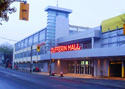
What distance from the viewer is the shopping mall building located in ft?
118

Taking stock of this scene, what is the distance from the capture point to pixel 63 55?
45.3m

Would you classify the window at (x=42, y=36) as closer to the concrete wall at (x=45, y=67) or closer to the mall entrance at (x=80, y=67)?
the concrete wall at (x=45, y=67)

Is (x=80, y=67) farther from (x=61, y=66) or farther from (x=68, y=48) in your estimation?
(x=68, y=48)

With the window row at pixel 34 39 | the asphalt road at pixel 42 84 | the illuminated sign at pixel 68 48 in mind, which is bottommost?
the asphalt road at pixel 42 84

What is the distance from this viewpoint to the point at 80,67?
1967 inches

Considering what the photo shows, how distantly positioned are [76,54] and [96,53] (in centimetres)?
618

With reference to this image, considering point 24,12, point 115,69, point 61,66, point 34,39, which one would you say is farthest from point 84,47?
point 24,12

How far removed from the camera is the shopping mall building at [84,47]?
118 feet

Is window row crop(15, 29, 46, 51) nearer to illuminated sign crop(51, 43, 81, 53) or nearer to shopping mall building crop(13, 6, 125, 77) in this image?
shopping mall building crop(13, 6, 125, 77)

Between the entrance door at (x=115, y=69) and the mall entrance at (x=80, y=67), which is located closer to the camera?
the entrance door at (x=115, y=69)

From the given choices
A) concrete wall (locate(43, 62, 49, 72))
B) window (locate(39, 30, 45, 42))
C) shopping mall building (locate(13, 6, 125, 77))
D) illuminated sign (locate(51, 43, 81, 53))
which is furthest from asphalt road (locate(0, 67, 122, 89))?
window (locate(39, 30, 45, 42))

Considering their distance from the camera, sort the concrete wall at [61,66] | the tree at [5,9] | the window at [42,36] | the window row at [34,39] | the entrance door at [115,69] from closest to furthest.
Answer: the tree at [5,9] → the entrance door at [115,69] → the concrete wall at [61,66] → the window at [42,36] → the window row at [34,39]

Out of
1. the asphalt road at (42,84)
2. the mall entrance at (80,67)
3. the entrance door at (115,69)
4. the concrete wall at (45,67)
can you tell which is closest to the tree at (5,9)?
the asphalt road at (42,84)

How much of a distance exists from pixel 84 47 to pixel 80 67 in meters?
5.36
